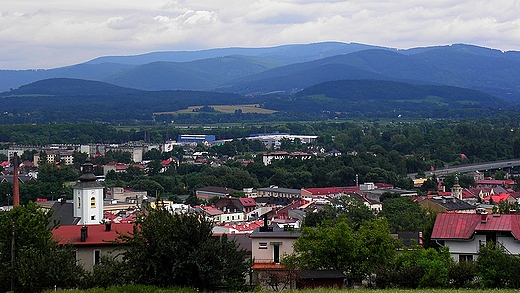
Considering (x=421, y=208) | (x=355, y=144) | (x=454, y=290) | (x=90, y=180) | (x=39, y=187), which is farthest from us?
(x=355, y=144)

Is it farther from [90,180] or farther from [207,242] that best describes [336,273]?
[90,180]

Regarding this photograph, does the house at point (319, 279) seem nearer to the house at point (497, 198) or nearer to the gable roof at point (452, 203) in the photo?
the gable roof at point (452, 203)

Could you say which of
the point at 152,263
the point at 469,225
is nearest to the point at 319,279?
the point at 152,263

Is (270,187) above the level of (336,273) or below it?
below

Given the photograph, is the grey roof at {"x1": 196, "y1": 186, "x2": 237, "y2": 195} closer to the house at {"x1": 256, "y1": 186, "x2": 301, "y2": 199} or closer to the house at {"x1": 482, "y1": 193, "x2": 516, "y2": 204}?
the house at {"x1": 256, "y1": 186, "x2": 301, "y2": 199}

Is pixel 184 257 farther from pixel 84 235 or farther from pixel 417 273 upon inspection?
pixel 417 273

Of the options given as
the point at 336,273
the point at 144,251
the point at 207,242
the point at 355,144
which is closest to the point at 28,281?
the point at 144,251
